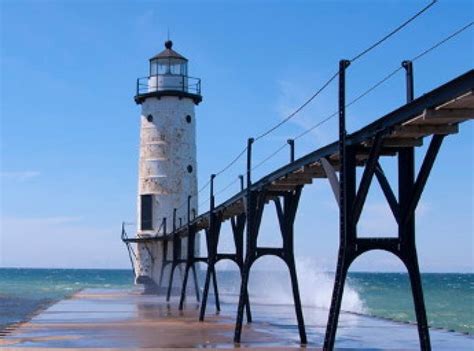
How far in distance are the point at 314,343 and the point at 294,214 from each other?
2.69m

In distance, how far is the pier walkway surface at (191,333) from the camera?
16.9 m

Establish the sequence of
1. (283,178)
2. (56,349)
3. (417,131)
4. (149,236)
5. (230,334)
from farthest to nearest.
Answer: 1. (149,236)
2. (230,334)
3. (283,178)
4. (56,349)
5. (417,131)

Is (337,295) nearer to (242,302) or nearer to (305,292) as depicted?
(242,302)

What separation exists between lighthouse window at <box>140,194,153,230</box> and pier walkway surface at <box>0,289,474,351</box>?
51.0ft

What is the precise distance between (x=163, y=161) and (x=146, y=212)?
2.69m

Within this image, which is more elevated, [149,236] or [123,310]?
[149,236]

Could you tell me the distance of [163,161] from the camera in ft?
143

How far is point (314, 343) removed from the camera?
17.4 metres

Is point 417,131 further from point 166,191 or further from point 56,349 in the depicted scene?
point 166,191

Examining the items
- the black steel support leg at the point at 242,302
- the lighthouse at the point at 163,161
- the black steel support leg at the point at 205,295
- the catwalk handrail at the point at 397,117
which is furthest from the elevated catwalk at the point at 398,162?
the lighthouse at the point at 163,161

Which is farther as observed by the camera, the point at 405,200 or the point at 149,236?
the point at 149,236

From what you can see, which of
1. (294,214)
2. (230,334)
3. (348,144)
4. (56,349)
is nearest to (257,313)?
(230,334)

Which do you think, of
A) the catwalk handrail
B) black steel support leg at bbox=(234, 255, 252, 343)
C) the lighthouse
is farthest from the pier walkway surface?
the lighthouse

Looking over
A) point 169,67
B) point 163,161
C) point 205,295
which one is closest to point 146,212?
point 163,161
